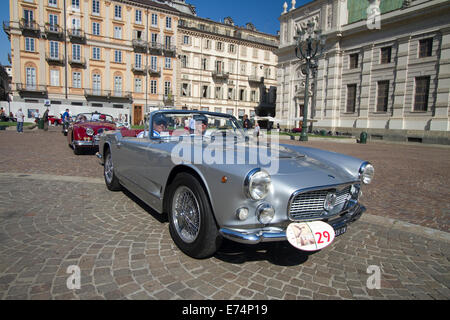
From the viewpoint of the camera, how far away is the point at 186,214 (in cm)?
267

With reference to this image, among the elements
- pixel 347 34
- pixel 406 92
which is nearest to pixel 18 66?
pixel 347 34

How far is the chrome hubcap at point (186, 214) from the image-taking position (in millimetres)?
2552

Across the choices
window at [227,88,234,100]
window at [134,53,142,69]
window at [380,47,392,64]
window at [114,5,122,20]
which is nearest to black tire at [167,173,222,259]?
window at [380,47,392,64]

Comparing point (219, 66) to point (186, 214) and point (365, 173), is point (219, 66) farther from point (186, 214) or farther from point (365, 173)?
point (186, 214)

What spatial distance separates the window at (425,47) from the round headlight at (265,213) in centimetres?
3024

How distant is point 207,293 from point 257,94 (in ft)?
167

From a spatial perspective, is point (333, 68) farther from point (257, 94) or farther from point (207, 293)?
point (207, 293)

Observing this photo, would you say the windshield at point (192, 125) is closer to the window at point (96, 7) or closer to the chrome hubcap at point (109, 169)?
the chrome hubcap at point (109, 169)

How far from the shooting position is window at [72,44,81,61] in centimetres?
3641

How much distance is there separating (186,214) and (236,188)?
797 mm

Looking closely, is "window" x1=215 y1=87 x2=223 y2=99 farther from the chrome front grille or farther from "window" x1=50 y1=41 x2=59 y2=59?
the chrome front grille

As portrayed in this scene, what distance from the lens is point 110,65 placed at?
3847 centimetres

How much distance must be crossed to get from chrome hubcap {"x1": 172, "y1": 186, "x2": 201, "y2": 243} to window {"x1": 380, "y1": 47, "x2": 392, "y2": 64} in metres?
31.5
